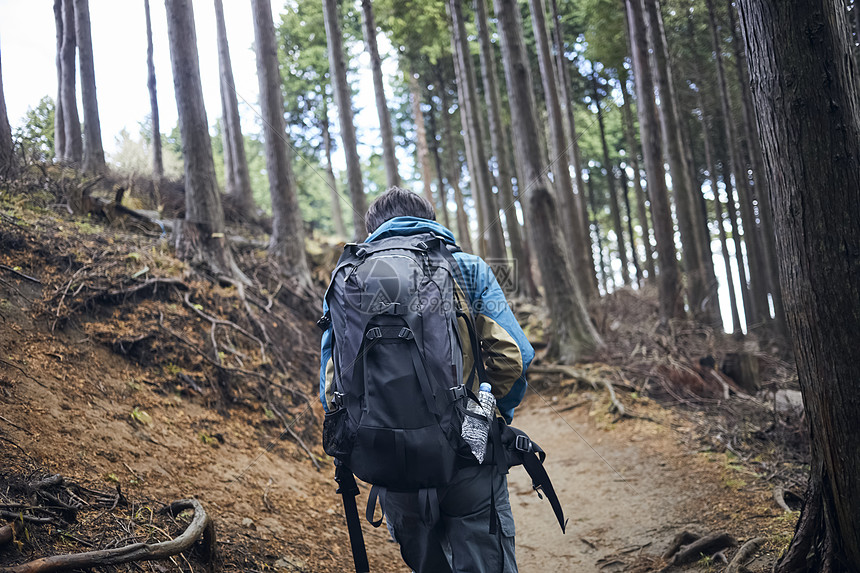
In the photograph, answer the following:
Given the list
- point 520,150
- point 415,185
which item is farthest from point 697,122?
point 520,150

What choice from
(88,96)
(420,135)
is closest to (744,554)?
(88,96)

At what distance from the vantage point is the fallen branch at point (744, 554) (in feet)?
10.3

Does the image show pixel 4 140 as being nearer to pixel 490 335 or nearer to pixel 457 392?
pixel 490 335

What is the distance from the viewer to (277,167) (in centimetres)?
1005

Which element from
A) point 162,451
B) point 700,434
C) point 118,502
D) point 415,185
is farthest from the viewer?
point 415,185

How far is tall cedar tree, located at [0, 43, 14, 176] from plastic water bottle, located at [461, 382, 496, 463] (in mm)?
7151

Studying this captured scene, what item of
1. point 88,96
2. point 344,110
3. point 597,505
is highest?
point 88,96

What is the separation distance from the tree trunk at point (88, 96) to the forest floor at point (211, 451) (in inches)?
198

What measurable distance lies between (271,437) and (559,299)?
5.54m

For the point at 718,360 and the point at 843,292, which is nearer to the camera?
the point at 843,292

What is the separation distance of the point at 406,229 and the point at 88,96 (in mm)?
12016

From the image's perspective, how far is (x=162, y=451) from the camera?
4285 millimetres

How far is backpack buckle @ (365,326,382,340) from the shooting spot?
230 centimetres

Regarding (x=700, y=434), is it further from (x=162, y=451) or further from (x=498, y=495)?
(x=162, y=451)
